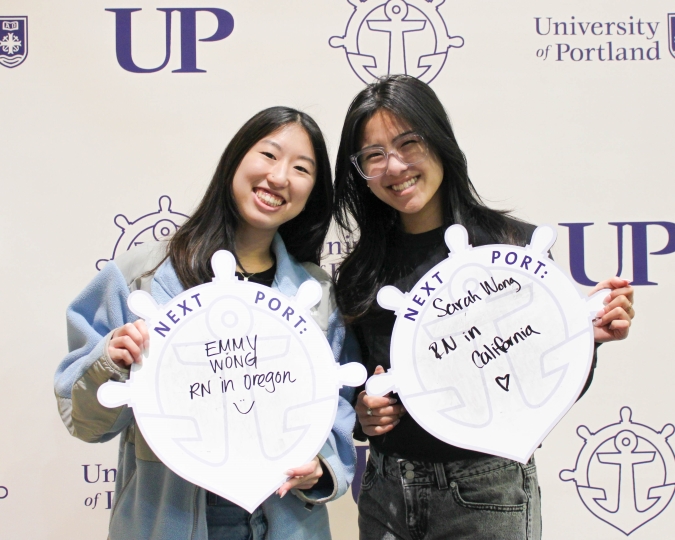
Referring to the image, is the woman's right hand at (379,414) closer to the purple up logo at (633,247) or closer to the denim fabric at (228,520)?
the denim fabric at (228,520)

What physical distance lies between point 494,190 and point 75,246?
1.06m

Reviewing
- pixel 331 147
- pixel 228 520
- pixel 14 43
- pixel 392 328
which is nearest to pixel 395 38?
pixel 331 147

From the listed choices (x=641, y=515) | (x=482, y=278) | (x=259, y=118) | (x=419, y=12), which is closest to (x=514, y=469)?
(x=482, y=278)

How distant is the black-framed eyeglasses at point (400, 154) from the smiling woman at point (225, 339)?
100 millimetres

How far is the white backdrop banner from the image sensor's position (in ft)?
4.74

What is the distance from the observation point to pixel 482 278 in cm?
89

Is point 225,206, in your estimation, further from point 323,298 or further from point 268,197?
point 323,298

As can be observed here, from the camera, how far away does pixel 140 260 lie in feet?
3.13

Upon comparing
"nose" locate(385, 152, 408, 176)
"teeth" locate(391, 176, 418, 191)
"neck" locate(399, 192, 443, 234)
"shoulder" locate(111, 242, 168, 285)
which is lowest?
"shoulder" locate(111, 242, 168, 285)

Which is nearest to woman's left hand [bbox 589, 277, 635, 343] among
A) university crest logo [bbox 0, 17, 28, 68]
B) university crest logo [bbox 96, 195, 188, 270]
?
university crest logo [bbox 96, 195, 188, 270]

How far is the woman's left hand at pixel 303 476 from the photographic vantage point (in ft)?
2.68

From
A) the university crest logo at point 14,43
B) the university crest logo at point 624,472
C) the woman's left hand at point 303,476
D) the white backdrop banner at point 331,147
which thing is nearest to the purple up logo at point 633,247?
the white backdrop banner at point 331,147

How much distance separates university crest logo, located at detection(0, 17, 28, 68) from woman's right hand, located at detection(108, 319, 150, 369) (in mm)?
1006

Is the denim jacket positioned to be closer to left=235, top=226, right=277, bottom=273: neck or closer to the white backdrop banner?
left=235, top=226, right=277, bottom=273: neck
